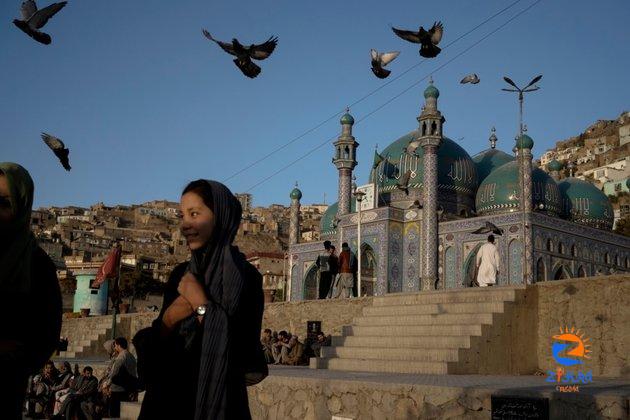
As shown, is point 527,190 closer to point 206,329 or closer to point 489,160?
point 489,160

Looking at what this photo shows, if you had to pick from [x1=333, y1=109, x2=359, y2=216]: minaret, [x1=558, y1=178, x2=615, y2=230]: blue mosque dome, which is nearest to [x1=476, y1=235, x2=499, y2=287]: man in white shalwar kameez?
[x1=333, y1=109, x2=359, y2=216]: minaret

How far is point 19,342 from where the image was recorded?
237 centimetres

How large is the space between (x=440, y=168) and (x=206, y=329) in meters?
29.7

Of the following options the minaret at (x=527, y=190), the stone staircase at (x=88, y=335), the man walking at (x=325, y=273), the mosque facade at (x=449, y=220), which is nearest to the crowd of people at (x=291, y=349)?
the man walking at (x=325, y=273)

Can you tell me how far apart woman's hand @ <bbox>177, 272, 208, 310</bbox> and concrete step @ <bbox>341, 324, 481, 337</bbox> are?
262 inches

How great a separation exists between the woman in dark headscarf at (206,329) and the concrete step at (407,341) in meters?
6.31

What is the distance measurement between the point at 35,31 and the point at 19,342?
613 cm

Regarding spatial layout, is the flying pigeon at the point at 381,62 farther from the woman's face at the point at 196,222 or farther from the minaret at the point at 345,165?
the minaret at the point at 345,165

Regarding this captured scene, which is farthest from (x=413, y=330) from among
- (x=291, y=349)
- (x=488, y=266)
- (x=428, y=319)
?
(x=488, y=266)

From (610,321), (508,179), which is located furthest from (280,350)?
(508,179)

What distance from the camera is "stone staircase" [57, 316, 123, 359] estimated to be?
21.4 metres

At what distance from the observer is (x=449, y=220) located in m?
29.3

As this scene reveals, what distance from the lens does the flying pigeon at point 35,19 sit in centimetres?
770

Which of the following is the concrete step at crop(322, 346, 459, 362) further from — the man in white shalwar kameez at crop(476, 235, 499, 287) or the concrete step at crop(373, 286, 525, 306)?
the man in white shalwar kameez at crop(476, 235, 499, 287)
